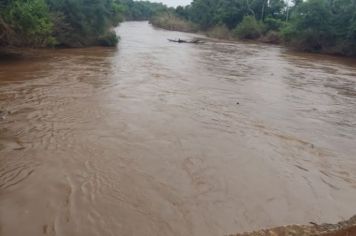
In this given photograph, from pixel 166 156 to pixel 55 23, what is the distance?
53.8ft

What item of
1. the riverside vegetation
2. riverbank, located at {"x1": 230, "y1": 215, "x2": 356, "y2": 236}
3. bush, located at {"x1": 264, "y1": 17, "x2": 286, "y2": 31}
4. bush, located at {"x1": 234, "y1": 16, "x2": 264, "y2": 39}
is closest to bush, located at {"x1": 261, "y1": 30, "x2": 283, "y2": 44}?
bush, located at {"x1": 234, "y1": 16, "x2": 264, "y2": 39}

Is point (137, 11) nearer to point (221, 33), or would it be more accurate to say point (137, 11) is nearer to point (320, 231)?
point (221, 33)

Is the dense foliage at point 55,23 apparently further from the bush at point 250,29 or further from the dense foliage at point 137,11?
the dense foliage at point 137,11

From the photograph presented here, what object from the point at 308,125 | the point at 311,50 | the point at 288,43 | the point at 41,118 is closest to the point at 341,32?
the point at 311,50

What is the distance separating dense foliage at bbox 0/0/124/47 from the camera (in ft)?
47.6

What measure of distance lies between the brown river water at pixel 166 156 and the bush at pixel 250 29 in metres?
27.9

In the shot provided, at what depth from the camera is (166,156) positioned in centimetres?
640

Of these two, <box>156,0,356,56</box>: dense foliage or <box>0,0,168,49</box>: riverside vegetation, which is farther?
<box>156,0,356,56</box>: dense foliage

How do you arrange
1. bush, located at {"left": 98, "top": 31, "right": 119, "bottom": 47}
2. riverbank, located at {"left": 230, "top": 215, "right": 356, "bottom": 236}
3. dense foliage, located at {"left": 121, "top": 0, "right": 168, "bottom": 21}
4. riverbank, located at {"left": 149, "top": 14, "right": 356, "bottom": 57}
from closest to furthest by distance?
riverbank, located at {"left": 230, "top": 215, "right": 356, "bottom": 236}
bush, located at {"left": 98, "top": 31, "right": 119, "bottom": 47}
riverbank, located at {"left": 149, "top": 14, "right": 356, "bottom": 57}
dense foliage, located at {"left": 121, "top": 0, "right": 168, "bottom": 21}

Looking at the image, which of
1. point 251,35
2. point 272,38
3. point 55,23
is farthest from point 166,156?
point 251,35

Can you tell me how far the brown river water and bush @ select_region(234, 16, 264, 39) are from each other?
27945mm

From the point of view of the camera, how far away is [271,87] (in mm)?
13562

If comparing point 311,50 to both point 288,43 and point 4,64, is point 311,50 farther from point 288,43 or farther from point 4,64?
point 4,64

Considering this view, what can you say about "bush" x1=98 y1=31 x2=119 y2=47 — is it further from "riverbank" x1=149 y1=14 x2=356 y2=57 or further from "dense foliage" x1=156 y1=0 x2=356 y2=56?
"riverbank" x1=149 y1=14 x2=356 y2=57
